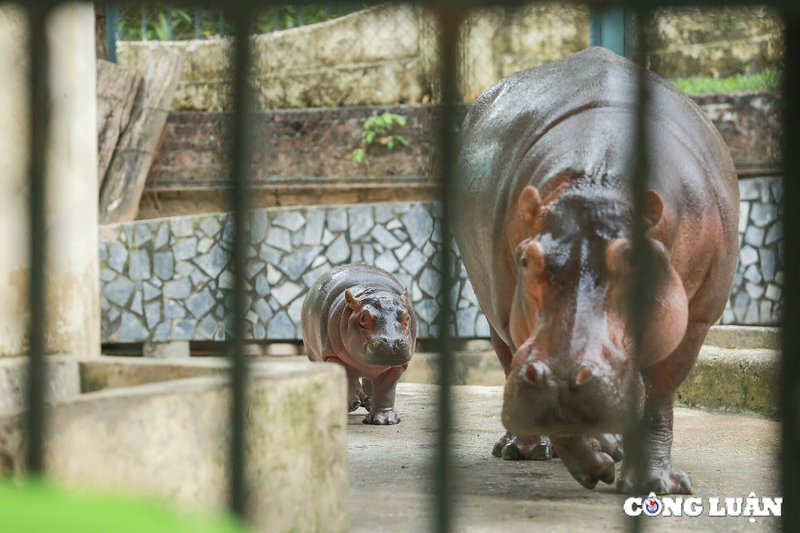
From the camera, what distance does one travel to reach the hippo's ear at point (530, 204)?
2.48 metres

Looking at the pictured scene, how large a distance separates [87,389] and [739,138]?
794cm

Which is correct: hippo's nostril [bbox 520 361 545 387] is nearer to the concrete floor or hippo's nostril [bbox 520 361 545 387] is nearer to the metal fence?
the concrete floor

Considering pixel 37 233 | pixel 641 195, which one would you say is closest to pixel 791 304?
pixel 641 195

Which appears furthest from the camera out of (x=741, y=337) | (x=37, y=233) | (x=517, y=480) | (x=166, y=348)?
(x=166, y=348)

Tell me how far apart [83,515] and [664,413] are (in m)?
2.77

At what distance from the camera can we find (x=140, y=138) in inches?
363

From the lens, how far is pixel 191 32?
36.4 ft

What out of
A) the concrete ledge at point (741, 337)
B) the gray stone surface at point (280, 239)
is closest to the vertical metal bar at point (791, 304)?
the concrete ledge at point (741, 337)

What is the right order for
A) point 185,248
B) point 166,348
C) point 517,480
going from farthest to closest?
point 185,248 < point 166,348 < point 517,480

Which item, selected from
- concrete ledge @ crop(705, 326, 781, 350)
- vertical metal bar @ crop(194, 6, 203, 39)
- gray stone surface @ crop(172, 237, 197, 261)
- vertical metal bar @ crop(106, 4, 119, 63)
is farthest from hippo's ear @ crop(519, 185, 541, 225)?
vertical metal bar @ crop(194, 6, 203, 39)

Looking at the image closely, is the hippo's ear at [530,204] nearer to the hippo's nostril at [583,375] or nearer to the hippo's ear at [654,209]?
the hippo's ear at [654,209]

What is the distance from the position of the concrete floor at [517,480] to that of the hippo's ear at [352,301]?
0.67m

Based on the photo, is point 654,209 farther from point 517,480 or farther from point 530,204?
point 517,480

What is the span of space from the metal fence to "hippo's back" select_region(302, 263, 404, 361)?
166 inches
